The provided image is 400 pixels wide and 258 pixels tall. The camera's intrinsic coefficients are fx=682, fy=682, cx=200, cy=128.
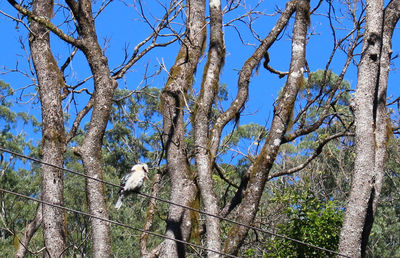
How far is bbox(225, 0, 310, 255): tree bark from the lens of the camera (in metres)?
7.54

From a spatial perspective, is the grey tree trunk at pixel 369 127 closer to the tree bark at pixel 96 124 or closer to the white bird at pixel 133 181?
the white bird at pixel 133 181

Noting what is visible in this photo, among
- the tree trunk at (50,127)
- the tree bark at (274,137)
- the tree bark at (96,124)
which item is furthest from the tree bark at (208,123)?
the tree trunk at (50,127)

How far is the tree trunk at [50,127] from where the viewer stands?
769 centimetres

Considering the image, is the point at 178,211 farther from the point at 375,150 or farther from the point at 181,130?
the point at 375,150

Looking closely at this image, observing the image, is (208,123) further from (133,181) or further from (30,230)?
(30,230)

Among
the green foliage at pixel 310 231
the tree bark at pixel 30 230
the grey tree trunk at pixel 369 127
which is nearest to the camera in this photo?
the grey tree trunk at pixel 369 127

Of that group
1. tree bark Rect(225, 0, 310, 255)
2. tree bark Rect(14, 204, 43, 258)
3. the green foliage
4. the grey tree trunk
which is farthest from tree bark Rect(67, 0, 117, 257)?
the green foliage

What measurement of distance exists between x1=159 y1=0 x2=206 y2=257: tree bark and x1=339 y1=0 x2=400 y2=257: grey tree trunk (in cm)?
198

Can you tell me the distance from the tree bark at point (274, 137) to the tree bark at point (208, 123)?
22 cm

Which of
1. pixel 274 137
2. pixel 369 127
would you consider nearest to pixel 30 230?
pixel 274 137

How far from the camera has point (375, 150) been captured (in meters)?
7.59

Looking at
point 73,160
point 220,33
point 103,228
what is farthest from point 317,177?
point 103,228

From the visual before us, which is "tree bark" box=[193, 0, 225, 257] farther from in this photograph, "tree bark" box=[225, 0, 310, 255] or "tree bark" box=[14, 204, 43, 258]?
"tree bark" box=[14, 204, 43, 258]

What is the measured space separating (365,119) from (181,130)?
7.77ft
